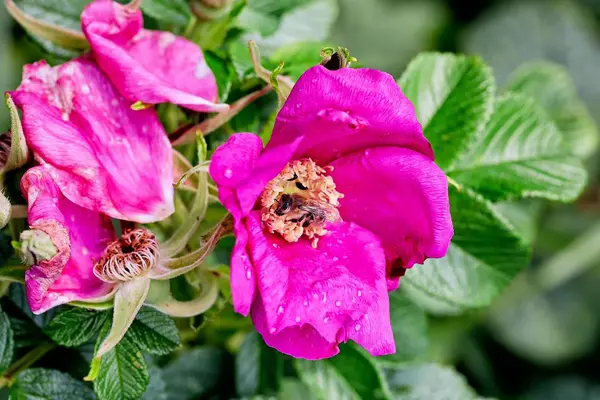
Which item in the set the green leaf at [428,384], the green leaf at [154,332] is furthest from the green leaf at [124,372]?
the green leaf at [428,384]

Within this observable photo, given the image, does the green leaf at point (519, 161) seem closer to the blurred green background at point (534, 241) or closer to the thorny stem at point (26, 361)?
the thorny stem at point (26, 361)

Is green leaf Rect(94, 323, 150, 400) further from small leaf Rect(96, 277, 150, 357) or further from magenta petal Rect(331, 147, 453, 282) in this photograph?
magenta petal Rect(331, 147, 453, 282)

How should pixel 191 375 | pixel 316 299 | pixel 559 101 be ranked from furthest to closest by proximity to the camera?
pixel 559 101, pixel 191 375, pixel 316 299

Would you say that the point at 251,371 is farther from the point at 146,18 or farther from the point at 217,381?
the point at 146,18

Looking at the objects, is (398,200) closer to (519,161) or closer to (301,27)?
Result: (519,161)

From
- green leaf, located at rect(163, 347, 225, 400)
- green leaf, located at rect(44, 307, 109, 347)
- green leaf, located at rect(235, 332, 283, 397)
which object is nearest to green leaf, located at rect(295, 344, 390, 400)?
green leaf, located at rect(235, 332, 283, 397)

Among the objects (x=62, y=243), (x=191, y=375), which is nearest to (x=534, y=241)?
(x=191, y=375)
